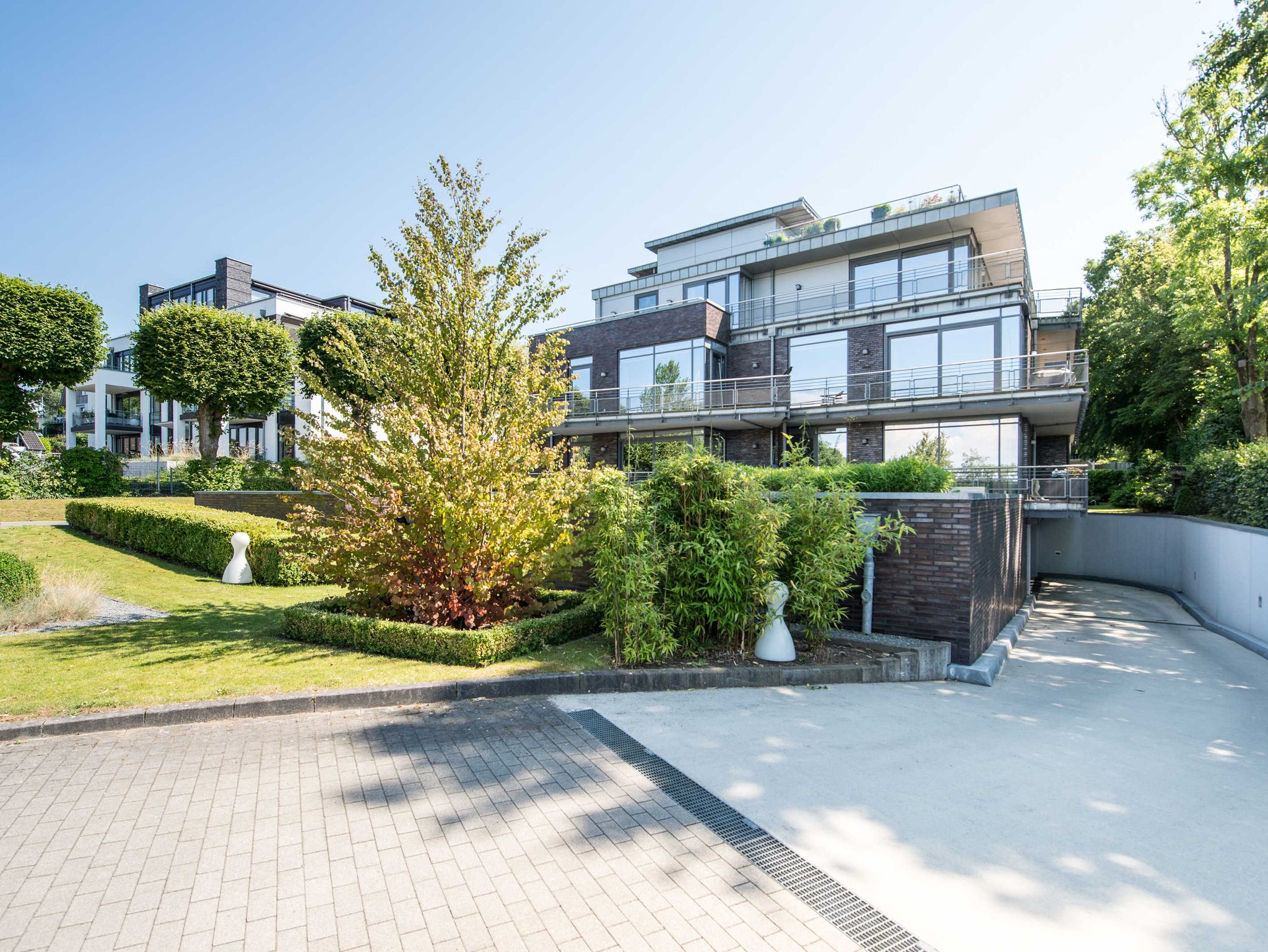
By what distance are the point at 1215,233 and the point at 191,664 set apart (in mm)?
27311

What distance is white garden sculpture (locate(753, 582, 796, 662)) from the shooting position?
22.3 ft

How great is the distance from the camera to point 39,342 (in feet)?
57.9

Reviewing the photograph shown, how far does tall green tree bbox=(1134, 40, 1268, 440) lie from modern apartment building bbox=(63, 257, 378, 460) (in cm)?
3577

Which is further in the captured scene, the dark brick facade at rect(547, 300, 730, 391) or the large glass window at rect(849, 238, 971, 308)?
the dark brick facade at rect(547, 300, 730, 391)

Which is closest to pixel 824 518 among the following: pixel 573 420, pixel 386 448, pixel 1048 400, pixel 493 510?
pixel 493 510

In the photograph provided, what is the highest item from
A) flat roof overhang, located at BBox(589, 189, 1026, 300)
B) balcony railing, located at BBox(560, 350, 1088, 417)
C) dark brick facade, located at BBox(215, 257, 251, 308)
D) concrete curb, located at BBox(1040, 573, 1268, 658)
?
dark brick facade, located at BBox(215, 257, 251, 308)

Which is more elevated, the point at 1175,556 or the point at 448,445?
the point at 448,445

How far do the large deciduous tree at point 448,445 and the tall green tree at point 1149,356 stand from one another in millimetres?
23028

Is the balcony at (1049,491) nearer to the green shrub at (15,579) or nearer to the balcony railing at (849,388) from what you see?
the balcony railing at (849,388)

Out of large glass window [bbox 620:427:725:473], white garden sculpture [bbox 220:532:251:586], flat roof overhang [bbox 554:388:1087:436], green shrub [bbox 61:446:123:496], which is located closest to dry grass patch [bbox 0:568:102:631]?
white garden sculpture [bbox 220:532:251:586]

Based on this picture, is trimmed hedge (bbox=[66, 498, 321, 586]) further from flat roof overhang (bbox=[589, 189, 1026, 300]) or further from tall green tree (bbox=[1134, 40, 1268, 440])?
tall green tree (bbox=[1134, 40, 1268, 440])

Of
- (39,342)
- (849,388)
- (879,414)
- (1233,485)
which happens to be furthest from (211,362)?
(1233,485)

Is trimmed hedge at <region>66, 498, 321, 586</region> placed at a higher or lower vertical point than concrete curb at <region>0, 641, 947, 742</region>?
higher

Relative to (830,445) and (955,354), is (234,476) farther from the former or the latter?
(955,354)
